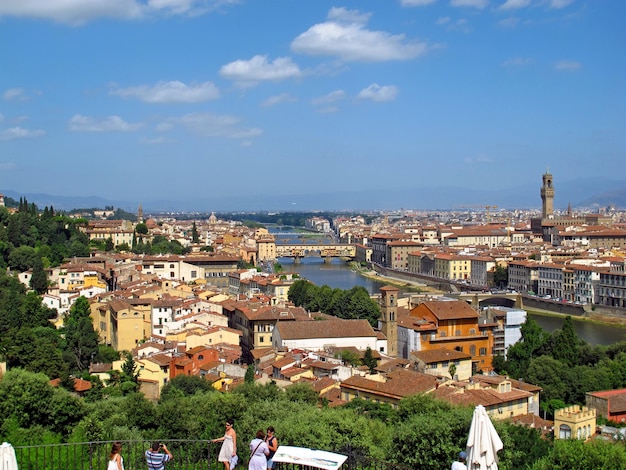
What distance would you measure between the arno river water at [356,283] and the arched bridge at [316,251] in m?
0.52

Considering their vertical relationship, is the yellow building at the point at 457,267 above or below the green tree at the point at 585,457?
below

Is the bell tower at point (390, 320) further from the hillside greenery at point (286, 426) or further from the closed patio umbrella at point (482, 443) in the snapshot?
the closed patio umbrella at point (482, 443)

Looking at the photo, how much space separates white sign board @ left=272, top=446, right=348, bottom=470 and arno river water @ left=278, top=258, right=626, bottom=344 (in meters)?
18.6

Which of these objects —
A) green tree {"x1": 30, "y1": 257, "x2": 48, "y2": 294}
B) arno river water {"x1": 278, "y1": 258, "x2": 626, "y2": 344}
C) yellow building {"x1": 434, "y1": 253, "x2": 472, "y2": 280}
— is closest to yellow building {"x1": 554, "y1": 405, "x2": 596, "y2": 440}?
arno river water {"x1": 278, "y1": 258, "x2": 626, "y2": 344}

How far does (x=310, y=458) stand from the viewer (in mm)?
3783

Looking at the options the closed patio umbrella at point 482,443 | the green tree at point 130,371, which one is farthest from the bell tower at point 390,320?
the closed patio umbrella at point 482,443

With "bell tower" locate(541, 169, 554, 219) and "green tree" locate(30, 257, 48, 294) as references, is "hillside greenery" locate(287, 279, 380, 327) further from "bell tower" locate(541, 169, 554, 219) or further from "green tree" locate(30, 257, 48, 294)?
"bell tower" locate(541, 169, 554, 219)

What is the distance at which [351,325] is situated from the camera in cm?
1580

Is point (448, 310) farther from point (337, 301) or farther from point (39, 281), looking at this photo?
point (39, 281)

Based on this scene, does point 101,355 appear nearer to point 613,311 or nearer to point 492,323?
point 492,323

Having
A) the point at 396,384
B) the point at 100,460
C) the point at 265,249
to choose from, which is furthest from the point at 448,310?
the point at 265,249

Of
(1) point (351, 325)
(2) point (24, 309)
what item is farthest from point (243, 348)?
(2) point (24, 309)

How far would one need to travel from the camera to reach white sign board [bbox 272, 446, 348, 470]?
3705mm

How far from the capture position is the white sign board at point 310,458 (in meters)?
3.71
